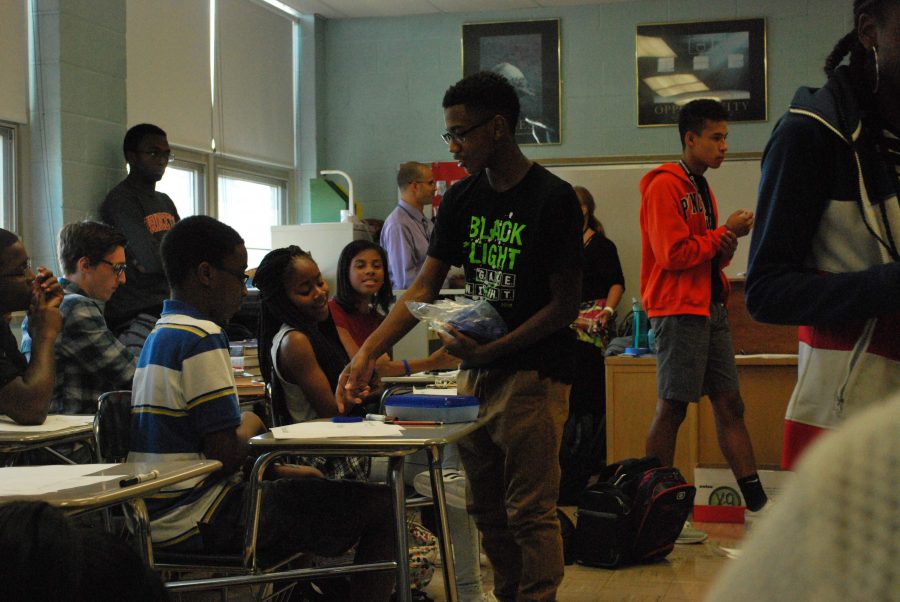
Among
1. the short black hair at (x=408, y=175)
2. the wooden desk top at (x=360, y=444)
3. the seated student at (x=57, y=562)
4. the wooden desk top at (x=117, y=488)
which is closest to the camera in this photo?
the seated student at (x=57, y=562)

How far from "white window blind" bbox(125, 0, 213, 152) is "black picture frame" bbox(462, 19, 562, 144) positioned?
2123 mm

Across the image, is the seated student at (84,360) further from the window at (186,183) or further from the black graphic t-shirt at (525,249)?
the window at (186,183)

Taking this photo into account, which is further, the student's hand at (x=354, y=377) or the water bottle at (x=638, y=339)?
the water bottle at (x=638, y=339)

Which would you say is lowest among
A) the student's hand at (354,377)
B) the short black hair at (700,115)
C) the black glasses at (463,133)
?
the student's hand at (354,377)

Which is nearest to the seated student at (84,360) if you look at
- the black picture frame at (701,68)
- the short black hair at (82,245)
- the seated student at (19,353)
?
the short black hair at (82,245)

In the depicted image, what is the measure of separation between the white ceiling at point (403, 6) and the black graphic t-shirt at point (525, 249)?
548 cm

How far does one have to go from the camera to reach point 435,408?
2.24 m

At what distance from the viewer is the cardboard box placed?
4.38 m

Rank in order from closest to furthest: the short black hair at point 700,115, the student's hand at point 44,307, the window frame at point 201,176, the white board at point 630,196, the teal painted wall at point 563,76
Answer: the student's hand at point 44,307, the short black hair at point 700,115, the window frame at point 201,176, the white board at point 630,196, the teal painted wall at point 563,76

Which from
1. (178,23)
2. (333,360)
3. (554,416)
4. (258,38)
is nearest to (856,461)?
(554,416)

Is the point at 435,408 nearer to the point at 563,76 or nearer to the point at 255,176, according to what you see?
the point at 255,176

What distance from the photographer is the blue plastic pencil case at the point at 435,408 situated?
225 cm

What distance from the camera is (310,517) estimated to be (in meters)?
2.33

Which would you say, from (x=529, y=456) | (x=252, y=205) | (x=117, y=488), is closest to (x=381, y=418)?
(x=529, y=456)
